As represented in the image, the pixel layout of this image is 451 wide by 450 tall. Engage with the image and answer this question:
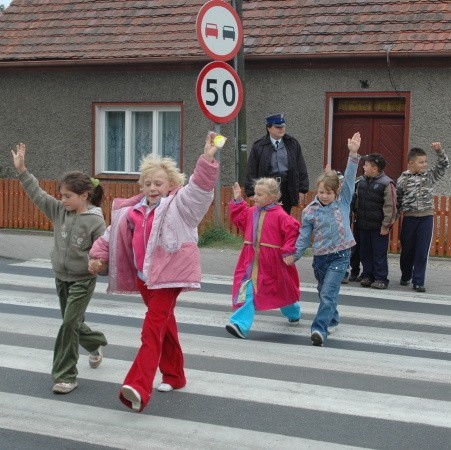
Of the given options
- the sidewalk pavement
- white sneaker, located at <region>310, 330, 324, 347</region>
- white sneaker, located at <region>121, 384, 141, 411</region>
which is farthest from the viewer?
the sidewalk pavement

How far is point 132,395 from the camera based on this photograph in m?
5.92

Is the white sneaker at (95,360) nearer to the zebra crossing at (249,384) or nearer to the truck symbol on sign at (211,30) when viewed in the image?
the zebra crossing at (249,384)

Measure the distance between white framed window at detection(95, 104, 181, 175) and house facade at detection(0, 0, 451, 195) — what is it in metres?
0.02

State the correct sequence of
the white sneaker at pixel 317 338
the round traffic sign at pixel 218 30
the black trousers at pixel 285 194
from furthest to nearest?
the round traffic sign at pixel 218 30
the black trousers at pixel 285 194
the white sneaker at pixel 317 338

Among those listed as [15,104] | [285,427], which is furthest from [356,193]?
[15,104]

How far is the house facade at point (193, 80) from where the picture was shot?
16.5 meters

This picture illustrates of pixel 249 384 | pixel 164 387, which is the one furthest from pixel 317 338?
pixel 164 387

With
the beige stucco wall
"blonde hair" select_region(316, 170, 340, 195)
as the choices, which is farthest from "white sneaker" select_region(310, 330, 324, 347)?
the beige stucco wall

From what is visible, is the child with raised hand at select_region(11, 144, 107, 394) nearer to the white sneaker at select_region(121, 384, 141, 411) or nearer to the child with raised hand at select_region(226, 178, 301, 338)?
the white sneaker at select_region(121, 384, 141, 411)

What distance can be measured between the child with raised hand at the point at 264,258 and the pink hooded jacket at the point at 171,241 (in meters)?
2.24

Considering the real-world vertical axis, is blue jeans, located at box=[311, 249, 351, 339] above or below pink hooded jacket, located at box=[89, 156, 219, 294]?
below

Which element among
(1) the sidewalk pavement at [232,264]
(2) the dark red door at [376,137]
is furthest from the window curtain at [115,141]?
(2) the dark red door at [376,137]

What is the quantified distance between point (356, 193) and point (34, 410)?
6184 mm

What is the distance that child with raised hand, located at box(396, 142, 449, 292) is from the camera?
11.2 metres
